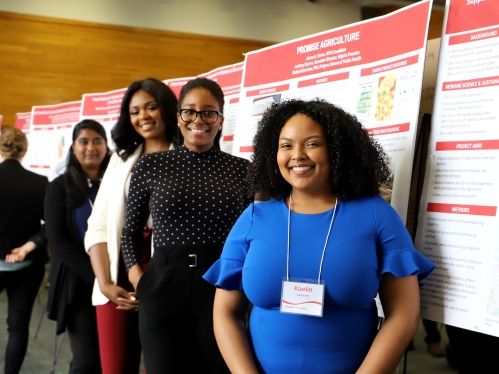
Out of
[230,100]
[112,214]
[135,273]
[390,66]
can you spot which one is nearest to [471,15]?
[390,66]

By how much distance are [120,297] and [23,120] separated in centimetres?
612

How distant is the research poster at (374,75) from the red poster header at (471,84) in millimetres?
94

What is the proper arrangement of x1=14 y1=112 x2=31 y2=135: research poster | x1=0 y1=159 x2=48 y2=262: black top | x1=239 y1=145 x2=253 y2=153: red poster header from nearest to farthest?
x1=239 y1=145 x2=253 y2=153: red poster header, x1=0 y1=159 x2=48 y2=262: black top, x1=14 y1=112 x2=31 y2=135: research poster

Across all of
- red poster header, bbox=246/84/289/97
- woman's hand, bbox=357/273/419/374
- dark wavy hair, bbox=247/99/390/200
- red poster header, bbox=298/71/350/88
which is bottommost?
woman's hand, bbox=357/273/419/374

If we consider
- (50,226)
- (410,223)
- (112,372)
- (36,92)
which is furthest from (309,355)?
(36,92)

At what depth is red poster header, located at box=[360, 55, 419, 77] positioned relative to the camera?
6.76 feet

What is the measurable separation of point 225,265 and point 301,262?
0.87 feet

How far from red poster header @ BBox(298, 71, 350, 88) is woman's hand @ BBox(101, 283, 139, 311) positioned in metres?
1.18

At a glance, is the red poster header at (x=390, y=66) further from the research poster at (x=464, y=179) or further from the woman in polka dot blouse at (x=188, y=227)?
the woman in polka dot blouse at (x=188, y=227)

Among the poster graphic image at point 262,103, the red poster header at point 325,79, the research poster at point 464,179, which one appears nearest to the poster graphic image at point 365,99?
the red poster header at point 325,79

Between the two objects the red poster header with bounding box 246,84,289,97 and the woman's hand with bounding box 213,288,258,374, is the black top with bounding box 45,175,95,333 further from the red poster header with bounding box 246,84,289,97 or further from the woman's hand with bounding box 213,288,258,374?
the woman's hand with bounding box 213,288,258,374

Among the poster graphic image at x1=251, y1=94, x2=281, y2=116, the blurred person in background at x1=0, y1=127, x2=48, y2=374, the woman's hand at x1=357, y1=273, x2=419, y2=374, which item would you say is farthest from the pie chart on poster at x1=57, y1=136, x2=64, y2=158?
the woman's hand at x1=357, y1=273, x2=419, y2=374

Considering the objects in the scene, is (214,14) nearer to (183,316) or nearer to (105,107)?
(105,107)

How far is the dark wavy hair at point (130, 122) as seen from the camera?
2.73m
